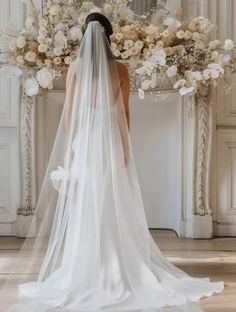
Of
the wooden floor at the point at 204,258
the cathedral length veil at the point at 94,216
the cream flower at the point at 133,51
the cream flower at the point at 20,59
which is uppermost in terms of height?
the cream flower at the point at 133,51

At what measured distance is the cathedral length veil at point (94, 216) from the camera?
3.17 metres

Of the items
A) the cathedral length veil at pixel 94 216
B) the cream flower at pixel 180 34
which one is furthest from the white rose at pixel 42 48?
the cream flower at pixel 180 34

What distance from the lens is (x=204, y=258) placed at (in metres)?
4.29

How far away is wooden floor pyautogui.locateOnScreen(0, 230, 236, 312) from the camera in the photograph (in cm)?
323

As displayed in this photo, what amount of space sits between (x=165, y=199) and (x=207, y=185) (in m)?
0.71

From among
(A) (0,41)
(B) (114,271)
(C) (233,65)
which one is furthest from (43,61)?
(B) (114,271)

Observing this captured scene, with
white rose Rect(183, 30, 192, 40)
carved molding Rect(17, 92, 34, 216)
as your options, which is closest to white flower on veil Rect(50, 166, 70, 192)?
white rose Rect(183, 30, 192, 40)

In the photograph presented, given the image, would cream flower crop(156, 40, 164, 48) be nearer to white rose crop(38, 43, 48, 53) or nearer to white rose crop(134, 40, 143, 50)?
white rose crop(134, 40, 143, 50)

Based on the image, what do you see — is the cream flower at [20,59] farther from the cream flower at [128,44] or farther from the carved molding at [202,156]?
the carved molding at [202,156]

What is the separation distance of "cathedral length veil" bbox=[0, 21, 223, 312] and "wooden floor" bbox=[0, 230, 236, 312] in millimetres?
121

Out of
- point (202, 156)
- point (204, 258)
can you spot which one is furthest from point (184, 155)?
point (204, 258)

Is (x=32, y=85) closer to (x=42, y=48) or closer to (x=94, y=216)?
(x=42, y=48)

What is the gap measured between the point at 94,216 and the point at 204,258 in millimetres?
1420

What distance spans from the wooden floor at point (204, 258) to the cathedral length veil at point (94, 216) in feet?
0.40
